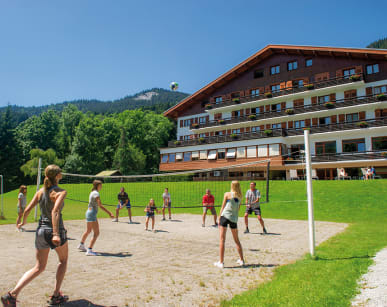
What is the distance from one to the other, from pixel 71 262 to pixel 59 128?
68551mm

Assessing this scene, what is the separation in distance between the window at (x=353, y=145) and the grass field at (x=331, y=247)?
1283 cm

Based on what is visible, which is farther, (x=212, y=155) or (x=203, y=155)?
(x=203, y=155)

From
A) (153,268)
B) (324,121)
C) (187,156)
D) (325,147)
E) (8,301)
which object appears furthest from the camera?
(187,156)

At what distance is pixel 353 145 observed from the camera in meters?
33.1

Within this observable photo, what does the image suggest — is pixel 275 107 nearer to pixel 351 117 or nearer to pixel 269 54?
pixel 269 54

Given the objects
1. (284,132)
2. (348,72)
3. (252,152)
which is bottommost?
(252,152)

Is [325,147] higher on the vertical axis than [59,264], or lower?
higher

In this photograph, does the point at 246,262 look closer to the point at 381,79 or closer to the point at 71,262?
the point at 71,262

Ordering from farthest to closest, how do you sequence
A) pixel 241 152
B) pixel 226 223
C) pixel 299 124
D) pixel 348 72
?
pixel 241 152
pixel 299 124
pixel 348 72
pixel 226 223

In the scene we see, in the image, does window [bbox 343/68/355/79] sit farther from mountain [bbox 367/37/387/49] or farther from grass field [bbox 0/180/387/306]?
mountain [bbox 367/37/387/49]

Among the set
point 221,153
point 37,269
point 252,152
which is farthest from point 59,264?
point 221,153

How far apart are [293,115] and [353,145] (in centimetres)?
785

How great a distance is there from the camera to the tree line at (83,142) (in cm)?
5416

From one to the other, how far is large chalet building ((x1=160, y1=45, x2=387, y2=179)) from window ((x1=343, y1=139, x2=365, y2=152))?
0.33 feet
